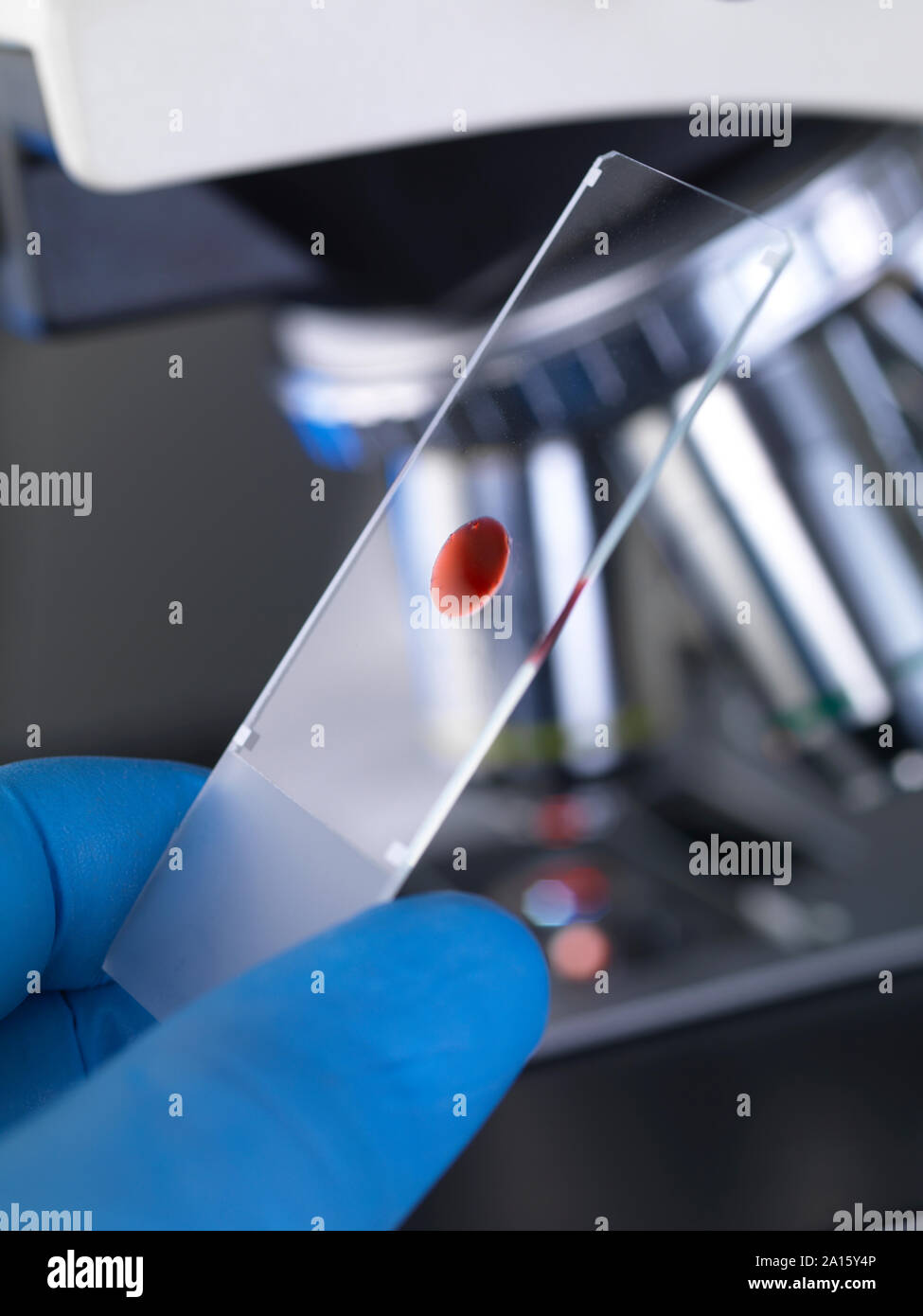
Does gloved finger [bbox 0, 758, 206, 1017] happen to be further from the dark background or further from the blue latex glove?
the dark background

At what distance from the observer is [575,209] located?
0.93 ft

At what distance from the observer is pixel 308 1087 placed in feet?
0.86

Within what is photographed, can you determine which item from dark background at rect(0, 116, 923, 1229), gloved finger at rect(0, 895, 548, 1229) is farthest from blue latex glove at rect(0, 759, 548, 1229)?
dark background at rect(0, 116, 923, 1229)

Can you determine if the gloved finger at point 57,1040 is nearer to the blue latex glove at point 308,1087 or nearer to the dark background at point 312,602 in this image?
the blue latex glove at point 308,1087

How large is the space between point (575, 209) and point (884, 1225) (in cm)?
45

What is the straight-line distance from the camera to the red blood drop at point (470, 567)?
27 cm

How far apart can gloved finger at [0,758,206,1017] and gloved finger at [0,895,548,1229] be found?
0.27ft

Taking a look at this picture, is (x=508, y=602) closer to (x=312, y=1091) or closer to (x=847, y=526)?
(x=312, y=1091)

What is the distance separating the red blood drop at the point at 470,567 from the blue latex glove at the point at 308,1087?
79 mm

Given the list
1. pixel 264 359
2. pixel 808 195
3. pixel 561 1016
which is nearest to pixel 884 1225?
pixel 561 1016

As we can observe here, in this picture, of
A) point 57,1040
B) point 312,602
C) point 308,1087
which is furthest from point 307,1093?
point 312,602

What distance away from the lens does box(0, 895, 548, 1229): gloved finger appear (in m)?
0.24

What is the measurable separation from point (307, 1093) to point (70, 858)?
12cm

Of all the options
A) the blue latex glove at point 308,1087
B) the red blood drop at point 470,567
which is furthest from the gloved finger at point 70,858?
the red blood drop at point 470,567
